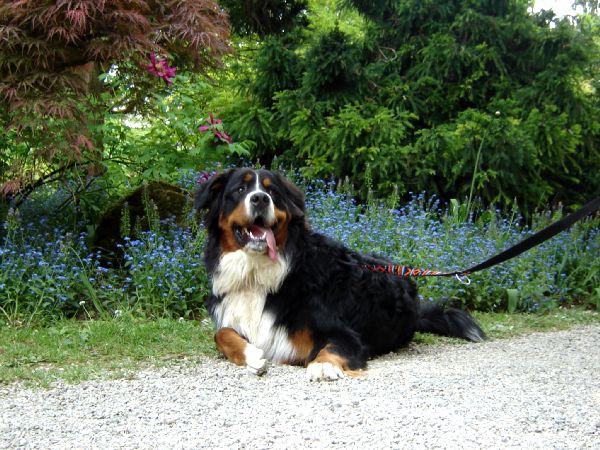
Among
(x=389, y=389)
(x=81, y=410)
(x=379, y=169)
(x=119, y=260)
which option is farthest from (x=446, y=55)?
(x=81, y=410)

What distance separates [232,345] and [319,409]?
4.24 feet

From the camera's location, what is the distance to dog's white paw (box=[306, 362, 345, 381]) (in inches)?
164

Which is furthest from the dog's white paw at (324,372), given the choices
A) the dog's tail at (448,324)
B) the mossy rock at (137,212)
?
the mossy rock at (137,212)

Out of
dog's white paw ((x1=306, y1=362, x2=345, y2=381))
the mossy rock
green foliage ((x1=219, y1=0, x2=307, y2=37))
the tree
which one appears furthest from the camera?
green foliage ((x1=219, y1=0, x2=307, y2=37))

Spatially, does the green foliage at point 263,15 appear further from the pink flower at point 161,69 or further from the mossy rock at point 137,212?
the mossy rock at point 137,212

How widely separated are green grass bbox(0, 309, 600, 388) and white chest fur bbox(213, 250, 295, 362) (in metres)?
0.41

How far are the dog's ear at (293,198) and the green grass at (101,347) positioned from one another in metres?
1.12

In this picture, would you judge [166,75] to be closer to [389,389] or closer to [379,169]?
[379,169]

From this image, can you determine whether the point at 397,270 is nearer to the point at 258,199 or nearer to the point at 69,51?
the point at 258,199

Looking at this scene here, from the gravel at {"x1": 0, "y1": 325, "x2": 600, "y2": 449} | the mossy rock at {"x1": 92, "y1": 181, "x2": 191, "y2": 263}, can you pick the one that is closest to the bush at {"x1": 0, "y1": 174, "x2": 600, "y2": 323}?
the mossy rock at {"x1": 92, "y1": 181, "x2": 191, "y2": 263}

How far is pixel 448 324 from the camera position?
5.78 metres

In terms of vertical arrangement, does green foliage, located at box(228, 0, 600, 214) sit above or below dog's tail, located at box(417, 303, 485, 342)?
above

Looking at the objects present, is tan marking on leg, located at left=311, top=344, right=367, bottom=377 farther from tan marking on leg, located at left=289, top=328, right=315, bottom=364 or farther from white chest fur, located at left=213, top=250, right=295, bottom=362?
white chest fur, located at left=213, top=250, right=295, bottom=362

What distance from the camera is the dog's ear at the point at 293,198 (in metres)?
4.78
